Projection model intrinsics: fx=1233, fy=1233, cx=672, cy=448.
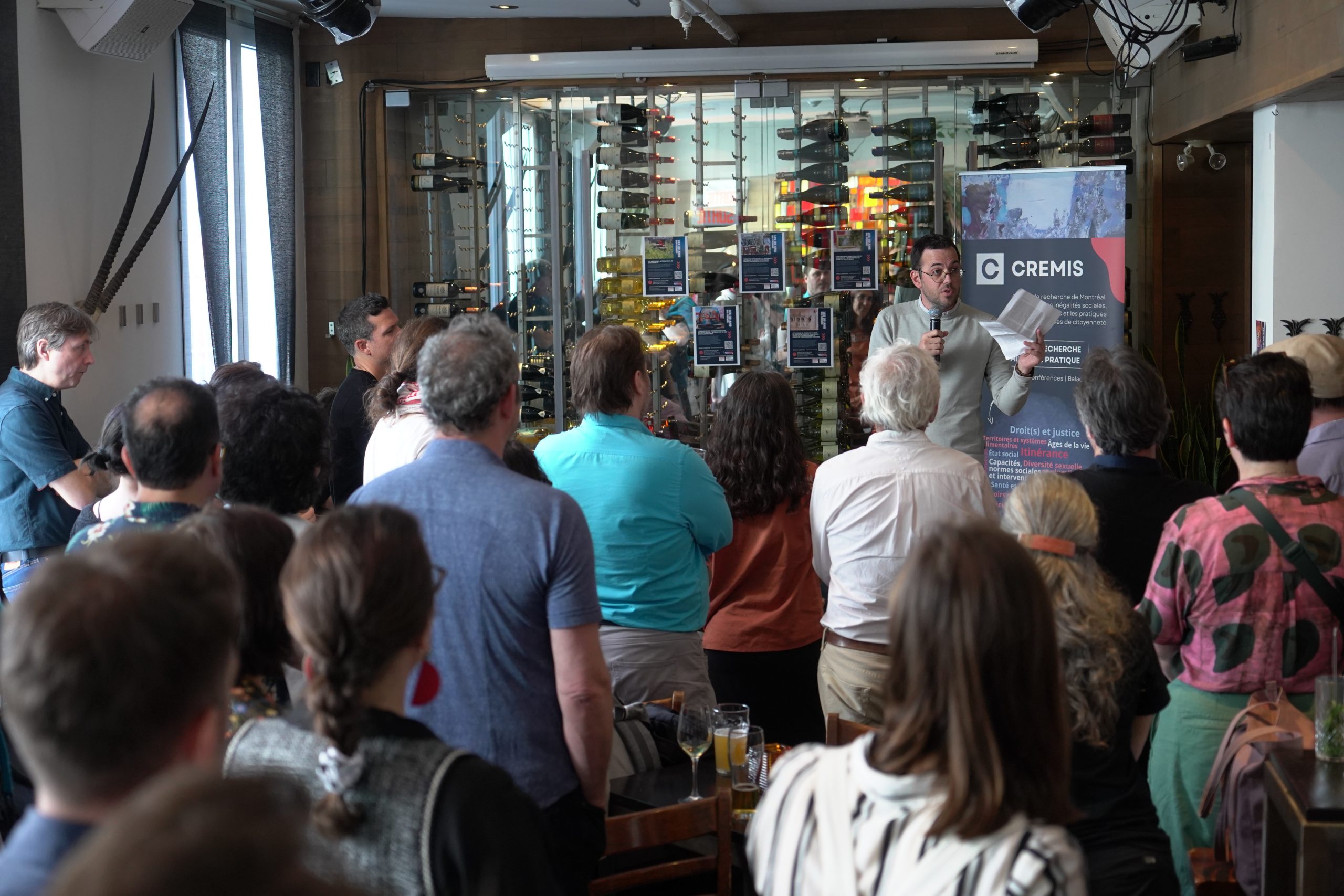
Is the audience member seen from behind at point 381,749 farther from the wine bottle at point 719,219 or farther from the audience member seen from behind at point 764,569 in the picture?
the wine bottle at point 719,219

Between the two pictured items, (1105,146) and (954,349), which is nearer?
(954,349)

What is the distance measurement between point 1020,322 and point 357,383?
2898 mm

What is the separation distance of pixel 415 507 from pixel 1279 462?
167 cm

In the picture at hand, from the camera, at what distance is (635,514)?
2.77 meters

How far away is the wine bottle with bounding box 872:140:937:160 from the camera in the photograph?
7410 millimetres

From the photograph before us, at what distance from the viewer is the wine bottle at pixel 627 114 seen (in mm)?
7238

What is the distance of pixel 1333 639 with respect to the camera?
2.35m

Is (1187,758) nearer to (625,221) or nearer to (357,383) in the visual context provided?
(357,383)

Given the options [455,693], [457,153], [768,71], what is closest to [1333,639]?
[455,693]

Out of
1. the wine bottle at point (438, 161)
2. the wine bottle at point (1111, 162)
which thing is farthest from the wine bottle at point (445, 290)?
the wine bottle at point (1111, 162)

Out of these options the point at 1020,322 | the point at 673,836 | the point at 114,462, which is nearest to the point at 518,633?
the point at 673,836

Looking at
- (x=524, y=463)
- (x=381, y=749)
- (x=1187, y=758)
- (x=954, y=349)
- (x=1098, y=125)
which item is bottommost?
(x=1187, y=758)

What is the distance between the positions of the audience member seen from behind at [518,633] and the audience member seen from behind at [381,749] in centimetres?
47

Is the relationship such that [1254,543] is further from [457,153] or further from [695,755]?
[457,153]
